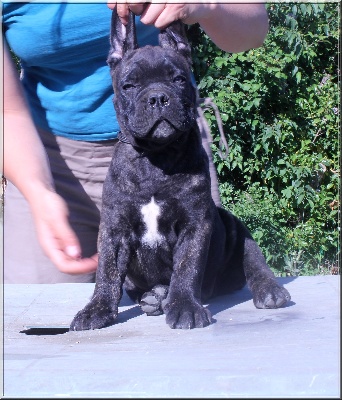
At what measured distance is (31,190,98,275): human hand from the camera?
187 cm

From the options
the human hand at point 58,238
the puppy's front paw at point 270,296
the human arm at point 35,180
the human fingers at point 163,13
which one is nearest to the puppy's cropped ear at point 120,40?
the human fingers at point 163,13

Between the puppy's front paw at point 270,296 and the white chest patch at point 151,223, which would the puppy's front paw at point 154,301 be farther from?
the puppy's front paw at point 270,296

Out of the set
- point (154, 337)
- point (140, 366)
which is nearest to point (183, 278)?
point (154, 337)

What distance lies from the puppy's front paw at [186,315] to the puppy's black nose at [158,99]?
59 centimetres

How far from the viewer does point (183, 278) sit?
2348 mm

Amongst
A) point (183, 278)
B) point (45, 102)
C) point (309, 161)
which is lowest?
point (309, 161)

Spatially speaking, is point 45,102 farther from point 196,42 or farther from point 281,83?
point 281,83

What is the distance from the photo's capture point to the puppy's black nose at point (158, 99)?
2.24 metres

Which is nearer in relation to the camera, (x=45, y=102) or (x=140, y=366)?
(x=140, y=366)

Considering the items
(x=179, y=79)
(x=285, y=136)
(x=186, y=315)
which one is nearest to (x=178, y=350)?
(x=186, y=315)

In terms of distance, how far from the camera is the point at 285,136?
18.5ft

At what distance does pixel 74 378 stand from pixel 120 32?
1.25 m

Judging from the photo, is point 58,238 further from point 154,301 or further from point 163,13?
point 163,13

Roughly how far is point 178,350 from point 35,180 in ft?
2.36
